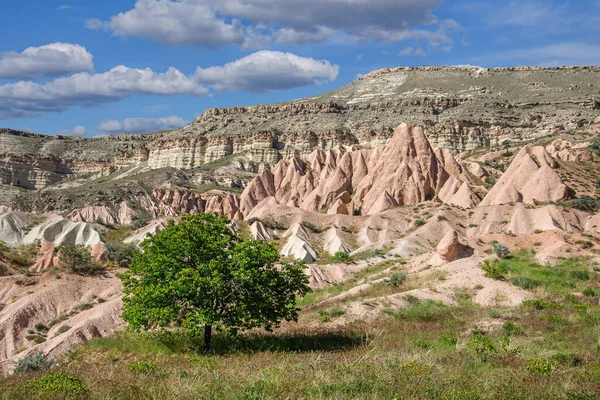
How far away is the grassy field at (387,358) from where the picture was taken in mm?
9352

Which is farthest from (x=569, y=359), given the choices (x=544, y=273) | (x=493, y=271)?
(x=544, y=273)

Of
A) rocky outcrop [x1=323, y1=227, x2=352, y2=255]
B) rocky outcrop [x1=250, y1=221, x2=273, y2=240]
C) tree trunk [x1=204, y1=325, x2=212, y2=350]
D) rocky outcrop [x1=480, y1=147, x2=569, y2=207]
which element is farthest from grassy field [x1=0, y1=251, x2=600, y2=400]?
rocky outcrop [x1=480, y1=147, x2=569, y2=207]

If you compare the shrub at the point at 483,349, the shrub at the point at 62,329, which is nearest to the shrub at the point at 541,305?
the shrub at the point at 483,349

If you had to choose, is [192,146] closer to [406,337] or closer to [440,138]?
[440,138]

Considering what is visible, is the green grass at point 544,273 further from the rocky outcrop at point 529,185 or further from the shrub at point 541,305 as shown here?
the rocky outcrop at point 529,185

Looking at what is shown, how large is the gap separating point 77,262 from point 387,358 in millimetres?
24942

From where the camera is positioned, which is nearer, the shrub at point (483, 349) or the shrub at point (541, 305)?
the shrub at point (483, 349)

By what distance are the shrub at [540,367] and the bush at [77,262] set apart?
84.6 ft

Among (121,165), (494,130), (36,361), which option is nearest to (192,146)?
(121,165)

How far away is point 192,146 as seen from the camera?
12206cm

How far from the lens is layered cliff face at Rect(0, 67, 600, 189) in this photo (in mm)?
103062

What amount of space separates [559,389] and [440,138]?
9501 cm

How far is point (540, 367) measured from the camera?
36.2 ft

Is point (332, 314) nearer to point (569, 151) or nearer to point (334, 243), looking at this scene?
point (334, 243)
